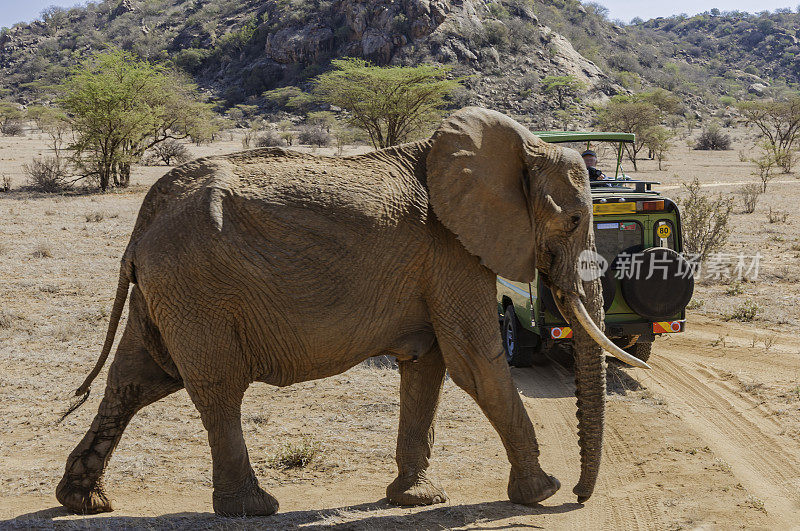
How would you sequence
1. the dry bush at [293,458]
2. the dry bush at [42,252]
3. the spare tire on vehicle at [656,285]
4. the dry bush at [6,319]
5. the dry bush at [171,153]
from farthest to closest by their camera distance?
the dry bush at [171,153] < the dry bush at [42,252] < the dry bush at [6,319] < the spare tire on vehicle at [656,285] < the dry bush at [293,458]

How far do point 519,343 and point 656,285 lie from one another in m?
1.84

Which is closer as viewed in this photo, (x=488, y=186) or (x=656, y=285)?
(x=488, y=186)

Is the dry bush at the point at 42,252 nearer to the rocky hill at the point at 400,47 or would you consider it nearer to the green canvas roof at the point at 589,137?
the green canvas roof at the point at 589,137

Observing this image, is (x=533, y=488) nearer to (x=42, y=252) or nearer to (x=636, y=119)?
(x=42, y=252)

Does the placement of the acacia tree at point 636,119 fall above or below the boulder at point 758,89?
below

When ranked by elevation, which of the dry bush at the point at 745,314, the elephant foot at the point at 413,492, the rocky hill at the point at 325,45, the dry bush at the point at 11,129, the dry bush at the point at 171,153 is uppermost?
the rocky hill at the point at 325,45

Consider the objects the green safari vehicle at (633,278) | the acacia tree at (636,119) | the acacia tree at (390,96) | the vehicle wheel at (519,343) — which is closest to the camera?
the green safari vehicle at (633,278)

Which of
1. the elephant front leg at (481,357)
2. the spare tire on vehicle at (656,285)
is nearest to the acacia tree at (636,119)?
the spare tire on vehicle at (656,285)

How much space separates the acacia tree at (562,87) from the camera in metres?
55.8

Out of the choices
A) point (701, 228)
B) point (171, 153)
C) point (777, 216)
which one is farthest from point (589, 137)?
point (171, 153)

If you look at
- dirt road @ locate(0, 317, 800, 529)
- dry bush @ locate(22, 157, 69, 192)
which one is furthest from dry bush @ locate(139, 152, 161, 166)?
dirt road @ locate(0, 317, 800, 529)

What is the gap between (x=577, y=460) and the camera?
6.13 meters

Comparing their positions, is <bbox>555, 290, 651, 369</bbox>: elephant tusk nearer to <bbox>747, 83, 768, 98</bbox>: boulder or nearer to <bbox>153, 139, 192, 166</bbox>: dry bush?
<bbox>153, 139, 192, 166</bbox>: dry bush

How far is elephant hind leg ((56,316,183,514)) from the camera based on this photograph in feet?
15.7
